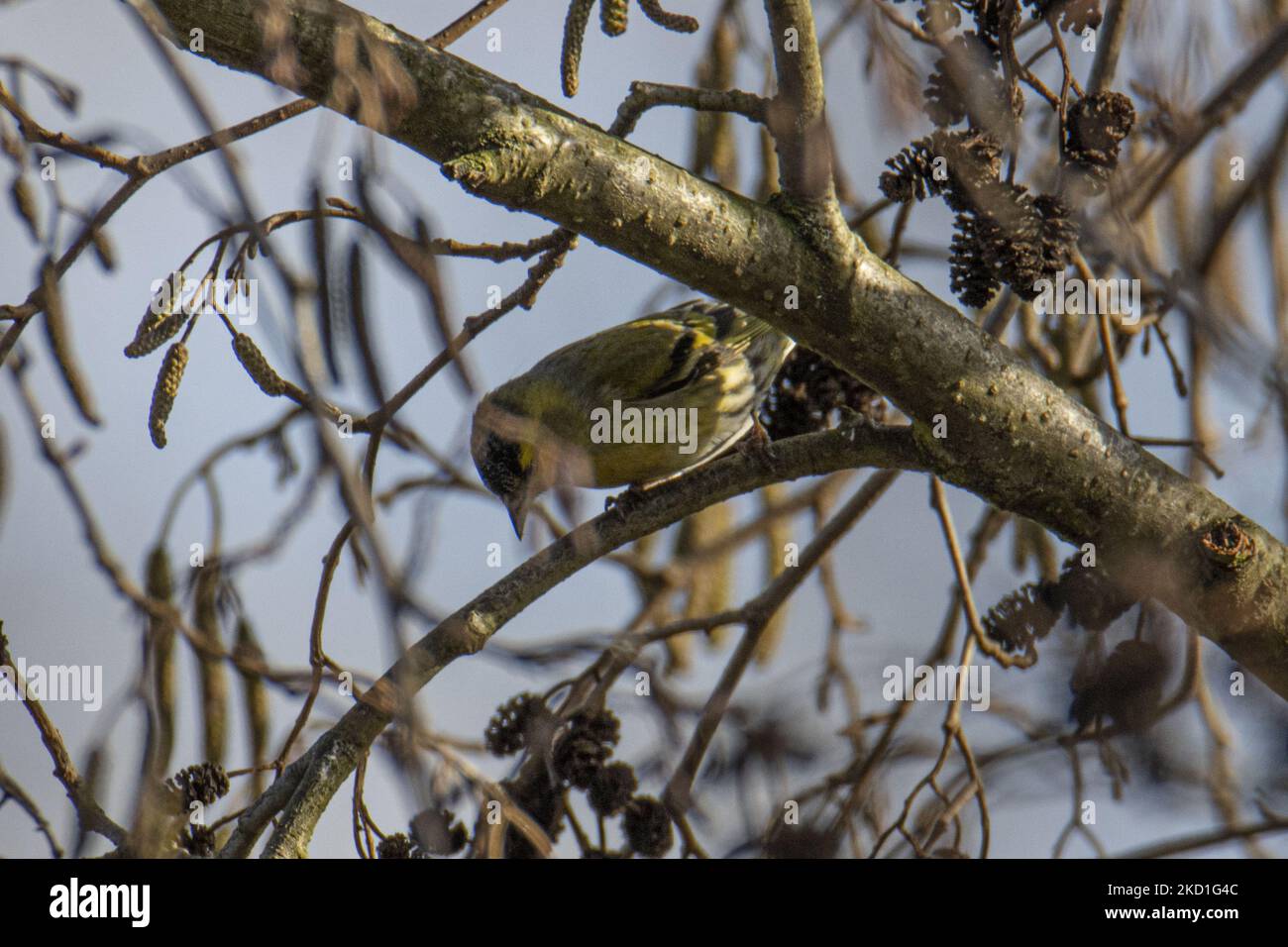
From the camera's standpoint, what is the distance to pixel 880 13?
7.53 ft

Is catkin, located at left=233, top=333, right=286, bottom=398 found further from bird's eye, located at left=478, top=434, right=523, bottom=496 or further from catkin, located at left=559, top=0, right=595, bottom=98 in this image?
bird's eye, located at left=478, top=434, right=523, bottom=496

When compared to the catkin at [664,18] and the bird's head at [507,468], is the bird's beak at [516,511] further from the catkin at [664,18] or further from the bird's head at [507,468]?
the catkin at [664,18]

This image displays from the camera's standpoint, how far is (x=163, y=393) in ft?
7.36

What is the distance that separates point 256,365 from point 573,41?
2.79 feet

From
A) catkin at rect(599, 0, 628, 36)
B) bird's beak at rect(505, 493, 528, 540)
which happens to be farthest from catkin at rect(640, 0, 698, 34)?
bird's beak at rect(505, 493, 528, 540)

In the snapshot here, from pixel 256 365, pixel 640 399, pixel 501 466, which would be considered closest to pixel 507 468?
pixel 501 466

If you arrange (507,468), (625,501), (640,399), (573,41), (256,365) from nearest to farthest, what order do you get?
(256,365) → (573,41) → (625,501) → (507,468) → (640,399)

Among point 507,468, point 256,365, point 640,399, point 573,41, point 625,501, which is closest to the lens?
point 256,365

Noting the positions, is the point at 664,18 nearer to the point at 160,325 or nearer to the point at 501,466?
the point at 160,325

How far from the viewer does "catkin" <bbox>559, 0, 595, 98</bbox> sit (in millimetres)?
2322

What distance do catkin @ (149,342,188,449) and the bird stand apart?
1.48 metres

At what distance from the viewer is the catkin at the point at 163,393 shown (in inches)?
88.2
